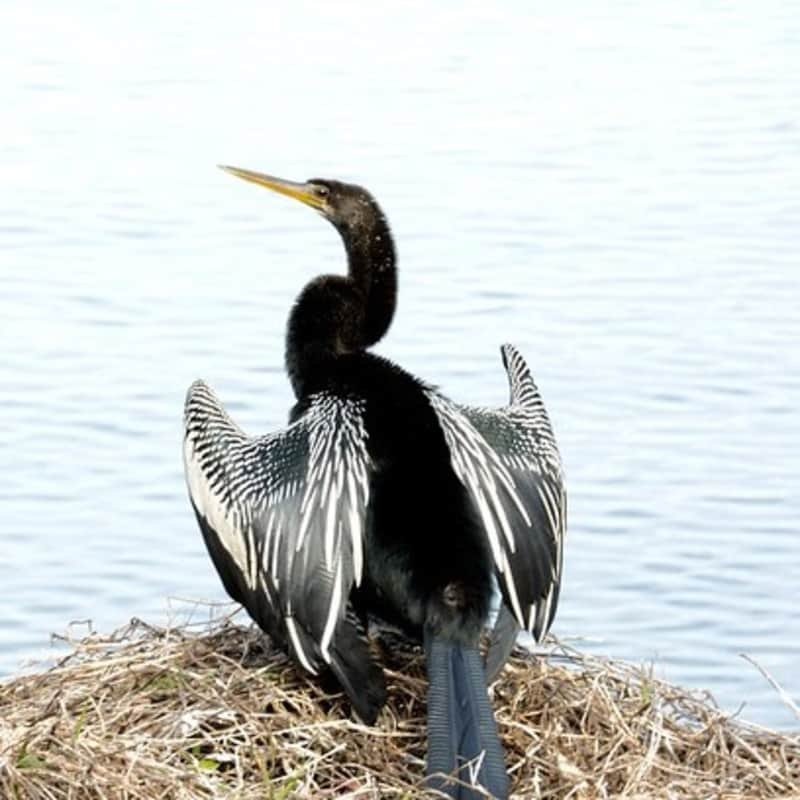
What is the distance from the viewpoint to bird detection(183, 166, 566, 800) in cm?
566

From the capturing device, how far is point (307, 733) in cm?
562

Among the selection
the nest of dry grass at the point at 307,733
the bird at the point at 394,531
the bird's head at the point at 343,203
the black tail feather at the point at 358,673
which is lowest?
the nest of dry grass at the point at 307,733

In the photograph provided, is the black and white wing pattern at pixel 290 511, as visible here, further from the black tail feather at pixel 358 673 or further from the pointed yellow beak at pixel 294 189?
the pointed yellow beak at pixel 294 189

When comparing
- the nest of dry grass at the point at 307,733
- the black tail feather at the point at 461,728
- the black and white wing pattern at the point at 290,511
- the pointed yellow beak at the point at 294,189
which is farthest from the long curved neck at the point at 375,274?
the black tail feather at the point at 461,728

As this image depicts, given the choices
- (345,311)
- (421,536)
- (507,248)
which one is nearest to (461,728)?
(421,536)

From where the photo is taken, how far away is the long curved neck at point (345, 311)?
657 cm

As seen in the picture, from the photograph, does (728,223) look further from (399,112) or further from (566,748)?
(566,748)

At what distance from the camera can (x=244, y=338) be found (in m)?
10.8

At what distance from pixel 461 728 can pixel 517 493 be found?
0.74 m

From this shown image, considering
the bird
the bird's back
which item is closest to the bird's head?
the bird

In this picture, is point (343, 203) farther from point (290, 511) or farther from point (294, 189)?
point (290, 511)

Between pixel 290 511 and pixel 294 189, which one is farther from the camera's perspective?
pixel 294 189

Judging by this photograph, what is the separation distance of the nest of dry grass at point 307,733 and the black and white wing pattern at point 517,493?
0.21 metres

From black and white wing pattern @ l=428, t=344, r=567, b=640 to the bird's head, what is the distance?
0.65 m
